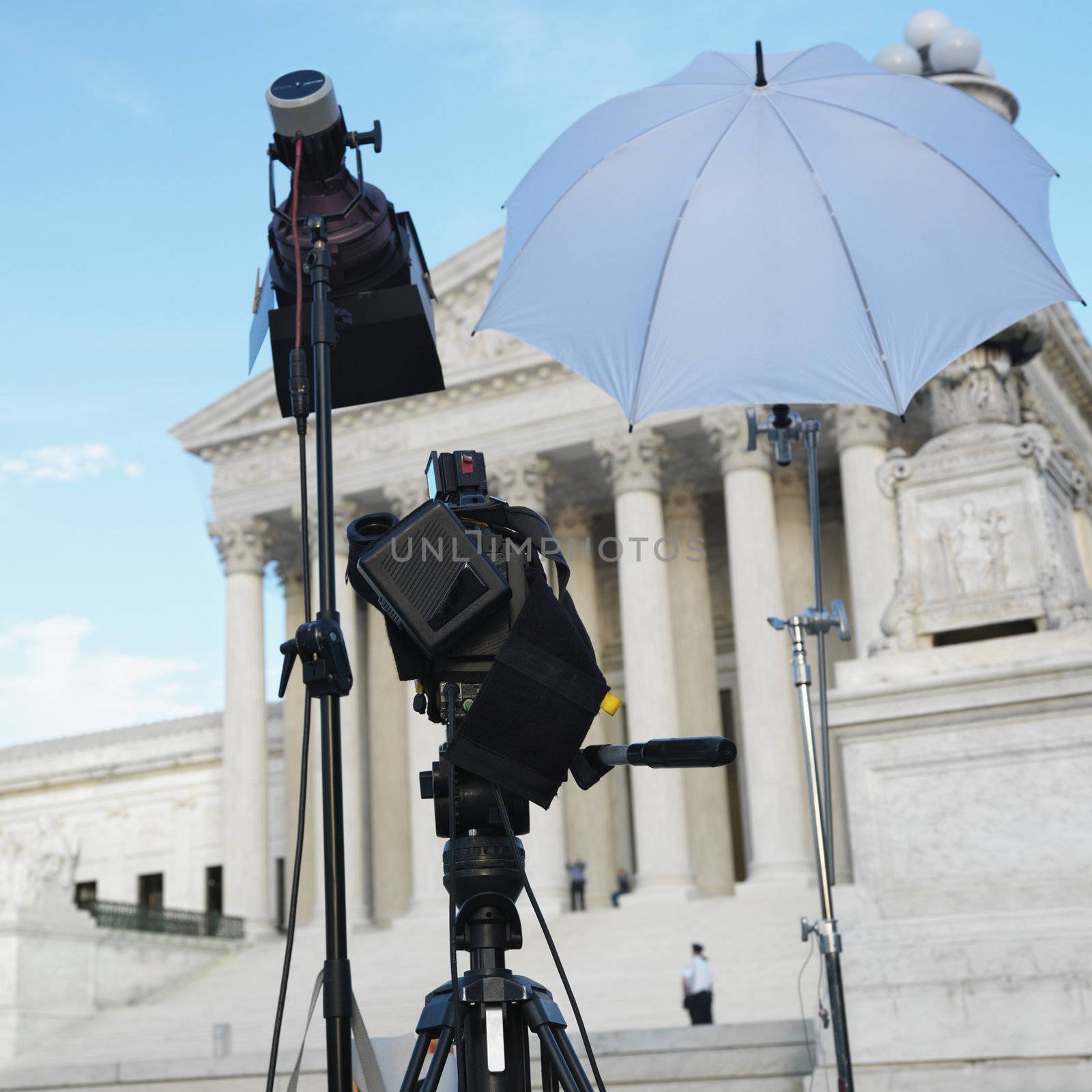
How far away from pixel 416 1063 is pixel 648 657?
2695 cm

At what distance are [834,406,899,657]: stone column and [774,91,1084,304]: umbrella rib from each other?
864 inches

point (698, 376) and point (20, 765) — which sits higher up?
point (20, 765)

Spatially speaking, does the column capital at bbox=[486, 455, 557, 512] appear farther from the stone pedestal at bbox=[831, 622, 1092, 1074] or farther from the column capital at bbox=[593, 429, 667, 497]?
the stone pedestal at bbox=[831, 622, 1092, 1074]

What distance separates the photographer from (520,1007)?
3.20m

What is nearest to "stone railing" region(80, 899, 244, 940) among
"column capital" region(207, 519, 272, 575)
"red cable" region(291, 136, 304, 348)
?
"column capital" region(207, 519, 272, 575)

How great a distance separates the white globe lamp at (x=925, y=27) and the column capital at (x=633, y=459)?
31.2 ft

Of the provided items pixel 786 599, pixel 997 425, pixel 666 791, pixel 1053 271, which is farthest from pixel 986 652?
pixel 786 599

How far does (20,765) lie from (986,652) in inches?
1517

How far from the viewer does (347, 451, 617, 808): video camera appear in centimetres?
311

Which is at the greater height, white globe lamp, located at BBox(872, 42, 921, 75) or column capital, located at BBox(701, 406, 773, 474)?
white globe lamp, located at BBox(872, 42, 921, 75)

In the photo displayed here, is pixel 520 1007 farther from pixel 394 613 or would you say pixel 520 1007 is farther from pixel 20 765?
pixel 20 765

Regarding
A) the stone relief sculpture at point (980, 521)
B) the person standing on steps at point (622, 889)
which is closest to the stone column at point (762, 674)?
the person standing on steps at point (622, 889)

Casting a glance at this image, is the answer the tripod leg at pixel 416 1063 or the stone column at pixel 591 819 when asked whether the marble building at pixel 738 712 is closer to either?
the stone column at pixel 591 819

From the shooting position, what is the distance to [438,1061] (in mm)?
3160
